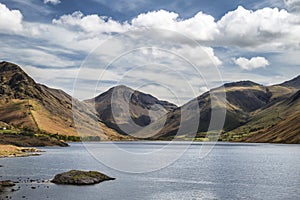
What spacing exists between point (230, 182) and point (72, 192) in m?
51.7

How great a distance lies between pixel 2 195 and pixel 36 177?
1477 inches

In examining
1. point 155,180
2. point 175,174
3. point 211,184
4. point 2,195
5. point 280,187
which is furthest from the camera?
point 175,174

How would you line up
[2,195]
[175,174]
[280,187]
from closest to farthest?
[2,195] → [280,187] → [175,174]

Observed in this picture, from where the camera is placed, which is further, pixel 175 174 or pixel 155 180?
pixel 175 174

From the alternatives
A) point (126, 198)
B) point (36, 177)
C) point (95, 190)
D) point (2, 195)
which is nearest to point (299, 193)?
point (126, 198)

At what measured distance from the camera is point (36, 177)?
128 metres

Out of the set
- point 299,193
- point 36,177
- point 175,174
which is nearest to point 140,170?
point 175,174

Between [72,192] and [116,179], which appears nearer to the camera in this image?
[72,192]

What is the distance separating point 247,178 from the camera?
131 m

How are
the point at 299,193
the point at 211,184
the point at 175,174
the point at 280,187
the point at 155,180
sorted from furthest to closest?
the point at 175,174 → the point at 155,180 → the point at 211,184 → the point at 280,187 → the point at 299,193

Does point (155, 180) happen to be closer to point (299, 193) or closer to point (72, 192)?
point (72, 192)

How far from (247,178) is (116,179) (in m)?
45.5

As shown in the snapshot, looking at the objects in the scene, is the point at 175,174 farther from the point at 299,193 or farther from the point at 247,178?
the point at 299,193

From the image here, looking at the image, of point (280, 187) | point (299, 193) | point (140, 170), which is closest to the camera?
point (299, 193)
